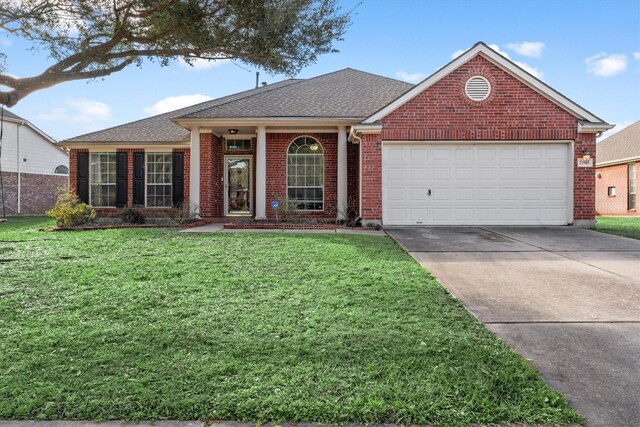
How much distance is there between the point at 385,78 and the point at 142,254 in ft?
40.9

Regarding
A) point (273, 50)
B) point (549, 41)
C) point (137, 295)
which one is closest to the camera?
point (137, 295)

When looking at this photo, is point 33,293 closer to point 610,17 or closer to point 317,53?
point 317,53

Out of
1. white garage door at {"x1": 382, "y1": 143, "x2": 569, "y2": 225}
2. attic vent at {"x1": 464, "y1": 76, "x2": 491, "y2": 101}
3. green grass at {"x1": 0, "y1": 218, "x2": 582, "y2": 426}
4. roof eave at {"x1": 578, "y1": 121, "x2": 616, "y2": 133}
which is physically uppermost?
attic vent at {"x1": 464, "y1": 76, "x2": 491, "y2": 101}

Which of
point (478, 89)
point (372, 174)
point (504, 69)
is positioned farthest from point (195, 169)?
point (504, 69)

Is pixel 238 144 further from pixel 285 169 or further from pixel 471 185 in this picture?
pixel 471 185

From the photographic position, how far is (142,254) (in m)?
6.89

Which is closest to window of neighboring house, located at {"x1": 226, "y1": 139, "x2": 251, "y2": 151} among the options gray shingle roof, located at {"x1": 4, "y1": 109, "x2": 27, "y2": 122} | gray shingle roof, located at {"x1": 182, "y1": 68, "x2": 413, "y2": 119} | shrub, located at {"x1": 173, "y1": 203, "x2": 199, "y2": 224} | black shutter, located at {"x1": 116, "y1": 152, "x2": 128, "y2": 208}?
gray shingle roof, located at {"x1": 182, "y1": 68, "x2": 413, "y2": 119}

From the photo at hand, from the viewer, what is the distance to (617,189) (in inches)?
865

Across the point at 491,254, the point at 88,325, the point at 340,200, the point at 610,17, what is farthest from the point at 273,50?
the point at 610,17

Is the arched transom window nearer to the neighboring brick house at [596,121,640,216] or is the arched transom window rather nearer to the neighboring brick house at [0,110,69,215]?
the neighboring brick house at [0,110,69,215]

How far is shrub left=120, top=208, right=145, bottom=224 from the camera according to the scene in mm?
12703

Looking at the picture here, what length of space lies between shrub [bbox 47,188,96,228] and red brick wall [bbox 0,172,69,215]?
11768mm

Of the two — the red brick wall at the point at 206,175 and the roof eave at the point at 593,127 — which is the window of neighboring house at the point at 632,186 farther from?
the red brick wall at the point at 206,175

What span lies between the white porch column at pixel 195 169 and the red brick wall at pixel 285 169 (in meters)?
2.16
